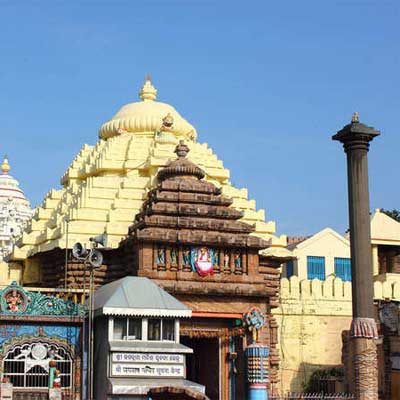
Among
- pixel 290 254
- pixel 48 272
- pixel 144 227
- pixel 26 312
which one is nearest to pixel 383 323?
pixel 290 254

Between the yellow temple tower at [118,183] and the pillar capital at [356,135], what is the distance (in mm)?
6655

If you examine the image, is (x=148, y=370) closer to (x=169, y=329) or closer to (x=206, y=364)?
(x=169, y=329)

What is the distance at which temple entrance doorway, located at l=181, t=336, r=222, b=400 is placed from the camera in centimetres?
3381

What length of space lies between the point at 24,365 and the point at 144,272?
653 centimetres

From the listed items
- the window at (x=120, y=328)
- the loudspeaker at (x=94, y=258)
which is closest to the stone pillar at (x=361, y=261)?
the window at (x=120, y=328)

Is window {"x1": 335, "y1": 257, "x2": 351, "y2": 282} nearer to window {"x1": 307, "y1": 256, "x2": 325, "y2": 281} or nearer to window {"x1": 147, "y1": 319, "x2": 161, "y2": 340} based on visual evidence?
window {"x1": 307, "y1": 256, "x2": 325, "y2": 281}

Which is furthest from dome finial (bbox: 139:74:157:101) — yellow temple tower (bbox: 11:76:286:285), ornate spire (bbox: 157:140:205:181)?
ornate spire (bbox: 157:140:205:181)

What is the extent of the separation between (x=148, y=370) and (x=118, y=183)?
14.5 m

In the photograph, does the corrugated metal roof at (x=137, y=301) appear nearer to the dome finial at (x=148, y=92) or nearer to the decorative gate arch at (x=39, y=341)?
the decorative gate arch at (x=39, y=341)

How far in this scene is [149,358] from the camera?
27.0m

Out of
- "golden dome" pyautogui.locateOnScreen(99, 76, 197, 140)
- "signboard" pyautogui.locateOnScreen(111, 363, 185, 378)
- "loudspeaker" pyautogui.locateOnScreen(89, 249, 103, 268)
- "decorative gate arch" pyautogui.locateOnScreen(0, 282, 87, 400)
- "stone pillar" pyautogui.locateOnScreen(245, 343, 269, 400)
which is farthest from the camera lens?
"golden dome" pyautogui.locateOnScreen(99, 76, 197, 140)

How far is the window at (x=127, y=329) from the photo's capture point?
27.5m

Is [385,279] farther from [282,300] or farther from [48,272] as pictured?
[48,272]

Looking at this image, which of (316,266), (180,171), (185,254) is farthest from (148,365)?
(316,266)
